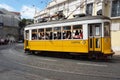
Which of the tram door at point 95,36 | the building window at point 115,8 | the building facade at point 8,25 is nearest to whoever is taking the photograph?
the tram door at point 95,36

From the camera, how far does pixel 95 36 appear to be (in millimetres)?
20062

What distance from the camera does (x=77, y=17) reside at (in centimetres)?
2158

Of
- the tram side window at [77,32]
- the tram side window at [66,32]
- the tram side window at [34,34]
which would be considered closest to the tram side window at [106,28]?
the tram side window at [77,32]

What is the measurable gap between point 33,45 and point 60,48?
13.9ft

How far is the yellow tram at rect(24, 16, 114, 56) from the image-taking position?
19.8m

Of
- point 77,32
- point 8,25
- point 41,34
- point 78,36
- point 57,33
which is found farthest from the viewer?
point 8,25

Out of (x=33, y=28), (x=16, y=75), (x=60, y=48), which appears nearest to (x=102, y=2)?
(x=33, y=28)

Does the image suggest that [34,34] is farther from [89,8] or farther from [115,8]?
[89,8]

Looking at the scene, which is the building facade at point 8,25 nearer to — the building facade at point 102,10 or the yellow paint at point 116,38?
the building facade at point 102,10

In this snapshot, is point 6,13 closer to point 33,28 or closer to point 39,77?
point 33,28

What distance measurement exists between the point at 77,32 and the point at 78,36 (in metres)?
0.33

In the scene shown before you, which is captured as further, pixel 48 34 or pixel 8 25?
pixel 8 25

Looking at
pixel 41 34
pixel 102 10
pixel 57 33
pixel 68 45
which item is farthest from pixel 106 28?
pixel 102 10

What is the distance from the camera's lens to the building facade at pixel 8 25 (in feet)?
305
